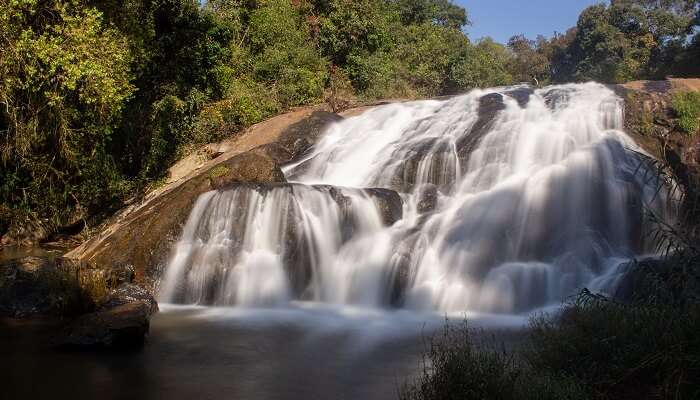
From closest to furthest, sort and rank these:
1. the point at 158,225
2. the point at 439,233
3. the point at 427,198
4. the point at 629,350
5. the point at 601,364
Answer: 1. the point at 629,350
2. the point at 601,364
3. the point at 158,225
4. the point at 439,233
5. the point at 427,198

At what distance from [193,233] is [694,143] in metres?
13.7

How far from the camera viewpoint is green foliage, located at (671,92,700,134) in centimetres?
1762

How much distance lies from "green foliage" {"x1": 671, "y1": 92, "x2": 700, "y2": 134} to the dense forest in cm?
1145

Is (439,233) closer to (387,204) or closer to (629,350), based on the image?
(387,204)

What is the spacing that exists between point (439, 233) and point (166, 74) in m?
12.5

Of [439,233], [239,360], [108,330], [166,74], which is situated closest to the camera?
[239,360]

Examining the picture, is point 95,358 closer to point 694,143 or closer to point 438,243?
point 438,243

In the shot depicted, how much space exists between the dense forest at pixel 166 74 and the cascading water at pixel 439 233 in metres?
4.80

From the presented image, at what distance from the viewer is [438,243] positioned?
13.9 meters

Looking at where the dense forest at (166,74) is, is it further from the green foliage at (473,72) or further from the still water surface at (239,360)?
the still water surface at (239,360)

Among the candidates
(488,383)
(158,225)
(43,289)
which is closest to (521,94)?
(158,225)

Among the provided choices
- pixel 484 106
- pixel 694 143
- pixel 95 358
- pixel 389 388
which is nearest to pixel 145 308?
pixel 95 358

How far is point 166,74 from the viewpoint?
22.0m

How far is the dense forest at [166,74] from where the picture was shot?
1496cm
